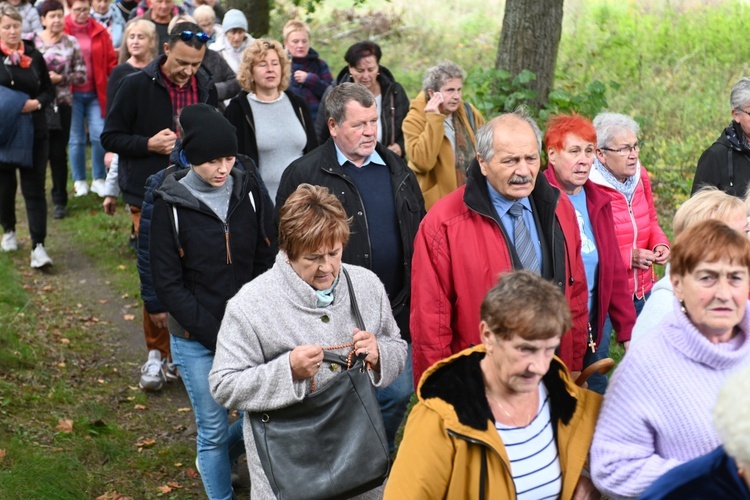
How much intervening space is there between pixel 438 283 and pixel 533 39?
6.57 m

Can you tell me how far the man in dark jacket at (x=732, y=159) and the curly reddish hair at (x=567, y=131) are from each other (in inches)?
60.6

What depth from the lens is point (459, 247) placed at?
4719 mm

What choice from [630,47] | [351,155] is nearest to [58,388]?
→ [351,155]

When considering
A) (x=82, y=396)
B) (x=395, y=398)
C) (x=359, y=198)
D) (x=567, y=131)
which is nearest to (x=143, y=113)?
(x=82, y=396)

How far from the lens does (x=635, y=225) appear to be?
20.6 feet

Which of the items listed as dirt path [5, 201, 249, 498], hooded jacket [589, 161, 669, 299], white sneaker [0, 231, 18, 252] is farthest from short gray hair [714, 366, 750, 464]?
white sneaker [0, 231, 18, 252]

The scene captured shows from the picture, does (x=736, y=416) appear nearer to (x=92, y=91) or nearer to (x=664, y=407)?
(x=664, y=407)

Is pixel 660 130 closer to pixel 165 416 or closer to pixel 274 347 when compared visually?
pixel 165 416

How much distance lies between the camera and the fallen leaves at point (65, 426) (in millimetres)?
6699

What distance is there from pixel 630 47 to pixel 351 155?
11.4 m

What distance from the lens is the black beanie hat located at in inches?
212

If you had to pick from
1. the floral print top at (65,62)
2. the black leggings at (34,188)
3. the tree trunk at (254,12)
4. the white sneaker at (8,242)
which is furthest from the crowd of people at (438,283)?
the tree trunk at (254,12)

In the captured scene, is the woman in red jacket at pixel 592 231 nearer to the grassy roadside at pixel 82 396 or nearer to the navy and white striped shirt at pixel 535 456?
the navy and white striped shirt at pixel 535 456

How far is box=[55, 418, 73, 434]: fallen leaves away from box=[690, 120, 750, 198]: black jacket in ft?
14.7
